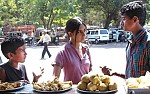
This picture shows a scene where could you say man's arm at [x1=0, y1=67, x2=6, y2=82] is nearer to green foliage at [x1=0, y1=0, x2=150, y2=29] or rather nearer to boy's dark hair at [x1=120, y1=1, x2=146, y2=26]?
boy's dark hair at [x1=120, y1=1, x2=146, y2=26]

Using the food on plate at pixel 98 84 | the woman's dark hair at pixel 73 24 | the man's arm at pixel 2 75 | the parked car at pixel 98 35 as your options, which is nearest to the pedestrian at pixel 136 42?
the woman's dark hair at pixel 73 24

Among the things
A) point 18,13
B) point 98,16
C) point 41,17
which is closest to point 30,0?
point 41,17

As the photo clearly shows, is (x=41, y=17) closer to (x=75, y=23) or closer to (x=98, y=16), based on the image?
(x=98, y=16)

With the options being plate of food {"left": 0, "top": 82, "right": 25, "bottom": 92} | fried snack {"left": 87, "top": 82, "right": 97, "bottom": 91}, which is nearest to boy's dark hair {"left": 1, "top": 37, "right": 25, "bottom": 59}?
plate of food {"left": 0, "top": 82, "right": 25, "bottom": 92}

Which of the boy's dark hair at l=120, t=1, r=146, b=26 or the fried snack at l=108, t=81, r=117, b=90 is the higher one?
the boy's dark hair at l=120, t=1, r=146, b=26

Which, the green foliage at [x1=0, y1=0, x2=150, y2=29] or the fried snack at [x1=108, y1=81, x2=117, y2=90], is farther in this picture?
the green foliage at [x1=0, y1=0, x2=150, y2=29]

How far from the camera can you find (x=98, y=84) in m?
1.91

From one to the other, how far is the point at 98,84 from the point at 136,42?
965mm

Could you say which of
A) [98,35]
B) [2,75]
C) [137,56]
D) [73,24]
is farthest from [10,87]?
[98,35]

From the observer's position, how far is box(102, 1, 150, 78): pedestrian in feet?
8.63

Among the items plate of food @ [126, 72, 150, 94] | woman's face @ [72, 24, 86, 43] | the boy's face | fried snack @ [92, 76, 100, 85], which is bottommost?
plate of food @ [126, 72, 150, 94]

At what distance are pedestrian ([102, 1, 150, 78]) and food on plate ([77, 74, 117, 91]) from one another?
29.5 inches

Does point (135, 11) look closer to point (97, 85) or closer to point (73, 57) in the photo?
point (73, 57)

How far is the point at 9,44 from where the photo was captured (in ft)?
9.05
